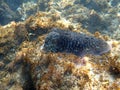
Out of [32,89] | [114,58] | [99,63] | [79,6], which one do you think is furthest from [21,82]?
[79,6]

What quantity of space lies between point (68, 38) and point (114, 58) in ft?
3.66

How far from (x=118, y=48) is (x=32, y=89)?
215 centimetres

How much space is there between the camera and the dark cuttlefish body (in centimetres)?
457

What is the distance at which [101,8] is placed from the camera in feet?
40.8

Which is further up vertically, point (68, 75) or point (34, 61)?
point (34, 61)

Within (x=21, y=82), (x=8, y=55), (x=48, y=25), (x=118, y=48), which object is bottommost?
(x=21, y=82)

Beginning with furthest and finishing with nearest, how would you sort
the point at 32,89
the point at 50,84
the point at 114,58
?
the point at 32,89, the point at 114,58, the point at 50,84

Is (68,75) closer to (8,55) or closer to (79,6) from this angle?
(8,55)

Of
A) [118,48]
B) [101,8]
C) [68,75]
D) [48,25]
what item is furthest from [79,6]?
[68,75]

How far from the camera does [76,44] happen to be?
180 inches

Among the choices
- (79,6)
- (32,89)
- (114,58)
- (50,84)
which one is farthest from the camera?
(79,6)

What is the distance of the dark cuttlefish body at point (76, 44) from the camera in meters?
4.57

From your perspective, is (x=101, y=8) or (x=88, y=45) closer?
(x=88, y=45)

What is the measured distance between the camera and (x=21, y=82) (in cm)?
474
